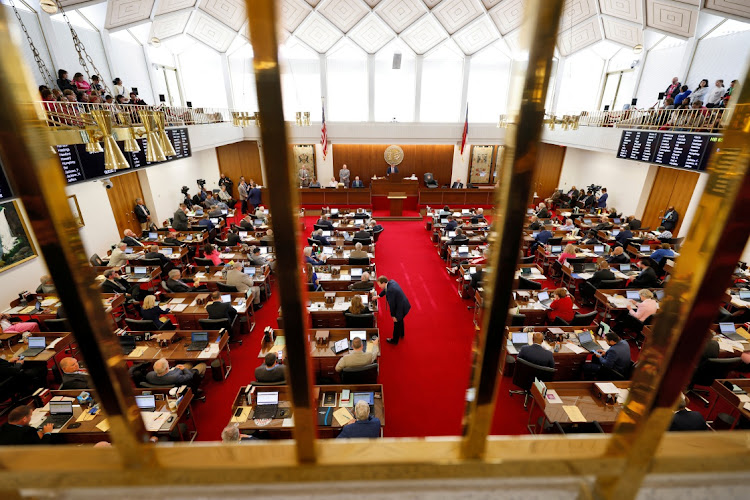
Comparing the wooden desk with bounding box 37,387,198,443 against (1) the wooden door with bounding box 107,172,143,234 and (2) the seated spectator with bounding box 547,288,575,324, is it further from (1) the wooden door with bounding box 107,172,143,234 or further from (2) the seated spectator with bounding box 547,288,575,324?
(1) the wooden door with bounding box 107,172,143,234

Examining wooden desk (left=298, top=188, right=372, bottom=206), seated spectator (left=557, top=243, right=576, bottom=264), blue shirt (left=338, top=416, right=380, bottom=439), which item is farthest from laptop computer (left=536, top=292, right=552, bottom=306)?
wooden desk (left=298, top=188, right=372, bottom=206)

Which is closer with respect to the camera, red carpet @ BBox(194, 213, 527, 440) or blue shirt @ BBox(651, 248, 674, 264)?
red carpet @ BBox(194, 213, 527, 440)

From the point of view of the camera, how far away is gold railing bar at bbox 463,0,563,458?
0.60m

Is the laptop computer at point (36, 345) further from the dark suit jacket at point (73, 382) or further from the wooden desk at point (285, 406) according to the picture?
the wooden desk at point (285, 406)

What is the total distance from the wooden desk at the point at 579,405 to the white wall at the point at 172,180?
1367 cm

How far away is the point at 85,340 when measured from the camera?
0.80 meters

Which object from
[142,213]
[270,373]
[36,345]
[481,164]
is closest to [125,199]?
[142,213]

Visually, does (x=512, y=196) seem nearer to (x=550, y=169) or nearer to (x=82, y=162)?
(x=82, y=162)

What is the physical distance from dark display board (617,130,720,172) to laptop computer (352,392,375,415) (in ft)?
29.8

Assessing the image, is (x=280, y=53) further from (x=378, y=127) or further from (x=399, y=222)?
(x=378, y=127)

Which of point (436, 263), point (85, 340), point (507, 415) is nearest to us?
point (85, 340)

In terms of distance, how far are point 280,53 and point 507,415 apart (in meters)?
5.68

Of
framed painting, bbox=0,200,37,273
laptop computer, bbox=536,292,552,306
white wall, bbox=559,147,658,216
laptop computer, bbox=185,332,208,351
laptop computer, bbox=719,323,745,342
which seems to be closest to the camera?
laptop computer, bbox=185,332,208,351

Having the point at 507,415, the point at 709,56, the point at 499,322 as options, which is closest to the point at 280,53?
the point at 499,322
